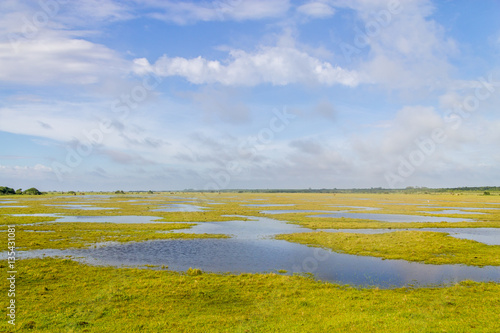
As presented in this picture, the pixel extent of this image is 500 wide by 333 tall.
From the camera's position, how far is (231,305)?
21828 millimetres

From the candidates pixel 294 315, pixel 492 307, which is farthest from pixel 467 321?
pixel 294 315

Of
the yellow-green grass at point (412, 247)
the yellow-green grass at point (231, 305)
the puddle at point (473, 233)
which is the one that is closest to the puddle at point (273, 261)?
the yellow-green grass at point (412, 247)

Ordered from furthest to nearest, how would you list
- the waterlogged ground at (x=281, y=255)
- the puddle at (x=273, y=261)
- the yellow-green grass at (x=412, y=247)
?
1. the yellow-green grass at (x=412, y=247)
2. the puddle at (x=273, y=261)
3. the waterlogged ground at (x=281, y=255)

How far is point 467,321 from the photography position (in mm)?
18500

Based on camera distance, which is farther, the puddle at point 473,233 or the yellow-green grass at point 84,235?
the puddle at point 473,233

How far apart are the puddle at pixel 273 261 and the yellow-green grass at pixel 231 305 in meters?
3.11

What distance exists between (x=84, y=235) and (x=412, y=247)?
50.7m

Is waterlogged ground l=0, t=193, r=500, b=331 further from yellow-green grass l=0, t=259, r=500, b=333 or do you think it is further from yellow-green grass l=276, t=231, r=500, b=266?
yellow-green grass l=0, t=259, r=500, b=333

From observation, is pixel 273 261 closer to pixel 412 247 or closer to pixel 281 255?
pixel 281 255

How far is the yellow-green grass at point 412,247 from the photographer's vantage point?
119 ft


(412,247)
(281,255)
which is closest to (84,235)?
(281,255)

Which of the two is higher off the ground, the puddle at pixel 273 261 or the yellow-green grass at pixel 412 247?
the yellow-green grass at pixel 412 247

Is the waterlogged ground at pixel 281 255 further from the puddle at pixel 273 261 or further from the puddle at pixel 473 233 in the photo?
the puddle at pixel 473 233

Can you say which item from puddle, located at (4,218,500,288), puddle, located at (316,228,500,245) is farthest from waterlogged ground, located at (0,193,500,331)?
puddle, located at (316,228,500,245)
